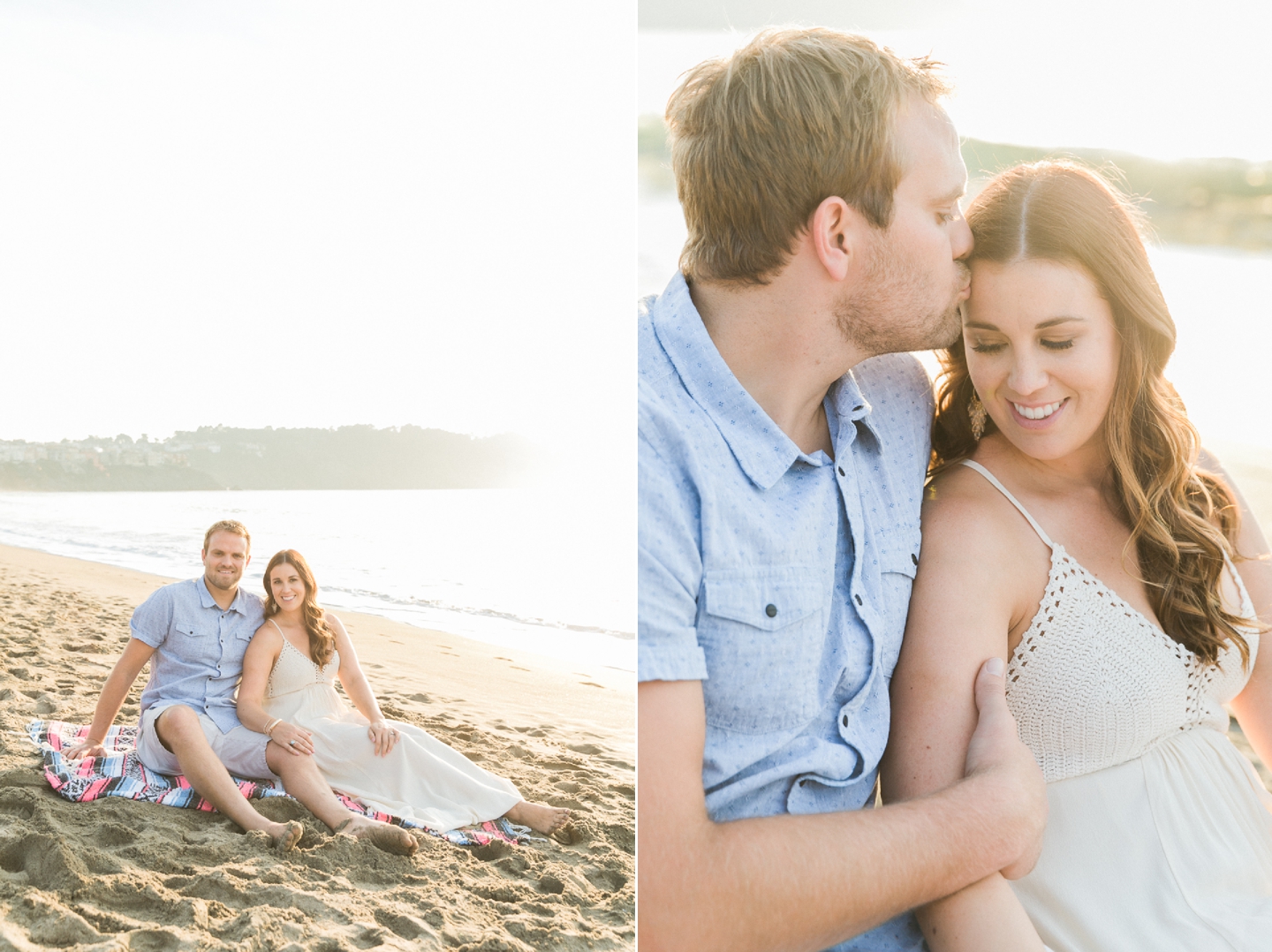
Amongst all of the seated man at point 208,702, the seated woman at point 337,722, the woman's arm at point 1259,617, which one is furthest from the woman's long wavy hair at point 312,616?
the woman's arm at point 1259,617

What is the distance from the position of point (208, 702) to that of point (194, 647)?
155 mm

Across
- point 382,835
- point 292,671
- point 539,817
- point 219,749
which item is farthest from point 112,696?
point 539,817

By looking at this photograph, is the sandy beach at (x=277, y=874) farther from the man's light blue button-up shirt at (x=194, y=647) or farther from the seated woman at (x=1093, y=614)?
the seated woman at (x=1093, y=614)

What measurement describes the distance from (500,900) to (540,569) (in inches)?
148

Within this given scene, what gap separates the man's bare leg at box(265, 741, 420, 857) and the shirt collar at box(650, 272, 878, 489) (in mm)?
1893

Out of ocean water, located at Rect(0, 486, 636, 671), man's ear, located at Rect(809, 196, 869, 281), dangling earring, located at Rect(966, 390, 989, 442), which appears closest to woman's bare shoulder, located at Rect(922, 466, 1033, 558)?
→ dangling earring, located at Rect(966, 390, 989, 442)

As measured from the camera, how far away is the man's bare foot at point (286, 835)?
2.36 metres

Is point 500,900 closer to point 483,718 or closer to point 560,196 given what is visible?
point 483,718

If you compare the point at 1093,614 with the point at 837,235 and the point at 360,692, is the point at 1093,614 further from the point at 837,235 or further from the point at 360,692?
the point at 360,692

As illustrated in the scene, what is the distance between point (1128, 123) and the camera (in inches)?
86.5

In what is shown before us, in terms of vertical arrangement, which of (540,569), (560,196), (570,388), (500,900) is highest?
(560,196)

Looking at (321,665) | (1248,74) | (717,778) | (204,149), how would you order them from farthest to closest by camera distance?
(204,149) < (321,665) < (1248,74) < (717,778)

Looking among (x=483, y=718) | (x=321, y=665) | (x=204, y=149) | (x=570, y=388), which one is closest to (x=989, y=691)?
(x=321, y=665)

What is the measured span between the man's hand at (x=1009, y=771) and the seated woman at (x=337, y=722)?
6.50 ft
